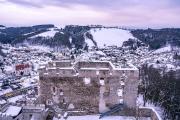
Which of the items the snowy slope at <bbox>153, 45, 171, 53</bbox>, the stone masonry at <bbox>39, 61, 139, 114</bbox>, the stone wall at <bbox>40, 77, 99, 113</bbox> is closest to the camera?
the stone masonry at <bbox>39, 61, 139, 114</bbox>

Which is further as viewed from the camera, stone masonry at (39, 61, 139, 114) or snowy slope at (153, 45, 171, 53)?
snowy slope at (153, 45, 171, 53)

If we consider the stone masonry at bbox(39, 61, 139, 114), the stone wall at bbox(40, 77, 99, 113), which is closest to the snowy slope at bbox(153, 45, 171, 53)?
the stone masonry at bbox(39, 61, 139, 114)

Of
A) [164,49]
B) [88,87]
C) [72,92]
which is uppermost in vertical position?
[88,87]

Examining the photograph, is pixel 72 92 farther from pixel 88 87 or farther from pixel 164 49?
pixel 164 49

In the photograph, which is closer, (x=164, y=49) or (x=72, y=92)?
(x=72, y=92)

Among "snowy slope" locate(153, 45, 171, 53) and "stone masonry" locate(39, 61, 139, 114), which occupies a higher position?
"stone masonry" locate(39, 61, 139, 114)

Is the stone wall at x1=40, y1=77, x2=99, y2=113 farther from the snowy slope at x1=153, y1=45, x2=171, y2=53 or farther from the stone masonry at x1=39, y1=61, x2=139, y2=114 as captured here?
the snowy slope at x1=153, y1=45, x2=171, y2=53

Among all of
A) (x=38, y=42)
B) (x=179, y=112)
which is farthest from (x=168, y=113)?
(x=38, y=42)

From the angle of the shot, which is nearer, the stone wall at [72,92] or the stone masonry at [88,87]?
the stone masonry at [88,87]

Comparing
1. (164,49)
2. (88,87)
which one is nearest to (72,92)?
(88,87)

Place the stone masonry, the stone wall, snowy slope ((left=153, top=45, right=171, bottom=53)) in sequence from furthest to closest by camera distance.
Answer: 1. snowy slope ((left=153, top=45, right=171, bottom=53))
2. the stone wall
3. the stone masonry

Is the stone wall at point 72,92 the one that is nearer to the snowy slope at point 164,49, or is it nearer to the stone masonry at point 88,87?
the stone masonry at point 88,87

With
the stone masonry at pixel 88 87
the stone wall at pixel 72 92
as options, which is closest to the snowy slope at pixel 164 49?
the stone masonry at pixel 88 87
